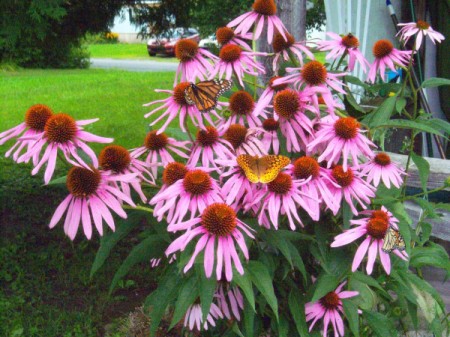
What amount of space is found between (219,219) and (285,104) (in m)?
0.40

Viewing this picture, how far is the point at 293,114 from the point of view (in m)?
1.52

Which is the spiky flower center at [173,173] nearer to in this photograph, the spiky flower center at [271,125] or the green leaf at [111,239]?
the green leaf at [111,239]

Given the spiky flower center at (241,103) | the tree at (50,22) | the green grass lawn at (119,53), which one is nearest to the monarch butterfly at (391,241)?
the spiky flower center at (241,103)

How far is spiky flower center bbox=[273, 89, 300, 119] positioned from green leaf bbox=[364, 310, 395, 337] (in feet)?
1.88

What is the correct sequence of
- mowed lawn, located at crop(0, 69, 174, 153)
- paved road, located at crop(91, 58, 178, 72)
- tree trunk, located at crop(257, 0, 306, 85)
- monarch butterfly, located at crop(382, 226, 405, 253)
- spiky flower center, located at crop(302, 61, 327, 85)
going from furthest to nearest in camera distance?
paved road, located at crop(91, 58, 178, 72)
mowed lawn, located at crop(0, 69, 174, 153)
tree trunk, located at crop(257, 0, 306, 85)
spiky flower center, located at crop(302, 61, 327, 85)
monarch butterfly, located at crop(382, 226, 405, 253)

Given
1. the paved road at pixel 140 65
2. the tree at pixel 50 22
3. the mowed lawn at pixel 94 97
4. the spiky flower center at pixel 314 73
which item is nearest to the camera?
the spiky flower center at pixel 314 73

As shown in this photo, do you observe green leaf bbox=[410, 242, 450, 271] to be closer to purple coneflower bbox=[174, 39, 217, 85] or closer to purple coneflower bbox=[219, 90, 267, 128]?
purple coneflower bbox=[219, 90, 267, 128]

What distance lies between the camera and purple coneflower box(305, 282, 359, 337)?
159 cm

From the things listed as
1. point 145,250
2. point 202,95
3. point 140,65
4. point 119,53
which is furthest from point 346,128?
point 119,53

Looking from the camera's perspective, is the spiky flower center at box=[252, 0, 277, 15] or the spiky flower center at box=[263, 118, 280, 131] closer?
the spiky flower center at box=[263, 118, 280, 131]

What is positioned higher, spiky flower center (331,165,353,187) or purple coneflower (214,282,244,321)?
spiky flower center (331,165,353,187)

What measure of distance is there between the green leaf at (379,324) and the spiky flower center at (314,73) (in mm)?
615

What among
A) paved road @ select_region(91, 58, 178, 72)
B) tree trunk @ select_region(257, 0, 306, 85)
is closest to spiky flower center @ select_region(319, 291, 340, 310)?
tree trunk @ select_region(257, 0, 306, 85)

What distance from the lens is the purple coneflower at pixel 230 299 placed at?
A: 1539 mm
